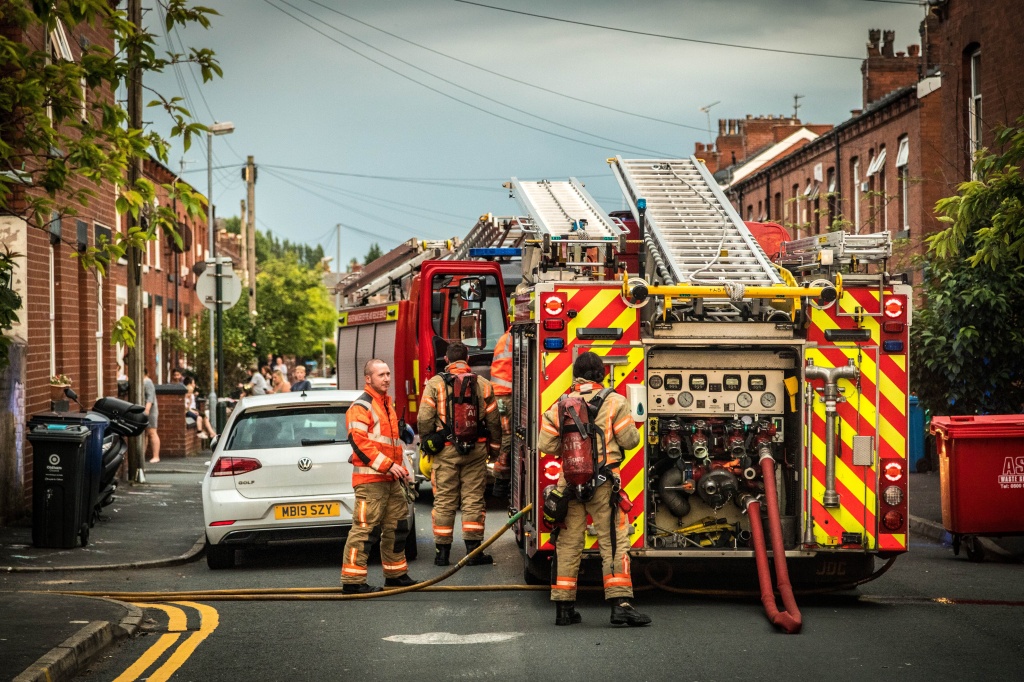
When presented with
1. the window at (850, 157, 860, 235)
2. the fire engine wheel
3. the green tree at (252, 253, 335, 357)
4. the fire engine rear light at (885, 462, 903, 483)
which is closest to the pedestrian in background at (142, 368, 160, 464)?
the green tree at (252, 253, 335, 357)

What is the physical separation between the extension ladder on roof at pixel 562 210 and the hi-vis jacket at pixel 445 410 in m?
1.41

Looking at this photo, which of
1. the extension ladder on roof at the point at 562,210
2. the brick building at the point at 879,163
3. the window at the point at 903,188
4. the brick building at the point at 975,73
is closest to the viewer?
the extension ladder on roof at the point at 562,210

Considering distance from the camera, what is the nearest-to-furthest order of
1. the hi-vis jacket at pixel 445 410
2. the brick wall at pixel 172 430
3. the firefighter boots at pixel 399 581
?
the firefighter boots at pixel 399 581, the hi-vis jacket at pixel 445 410, the brick wall at pixel 172 430

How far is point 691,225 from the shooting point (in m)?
10.5

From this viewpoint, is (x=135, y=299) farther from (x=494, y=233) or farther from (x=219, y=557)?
(x=219, y=557)

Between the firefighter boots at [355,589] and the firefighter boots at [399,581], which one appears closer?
the firefighter boots at [355,589]

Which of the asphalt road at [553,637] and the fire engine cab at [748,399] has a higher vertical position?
the fire engine cab at [748,399]

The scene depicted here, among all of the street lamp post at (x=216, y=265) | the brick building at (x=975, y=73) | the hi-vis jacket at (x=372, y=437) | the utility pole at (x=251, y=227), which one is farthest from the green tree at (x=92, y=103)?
the utility pole at (x=251, y=227)

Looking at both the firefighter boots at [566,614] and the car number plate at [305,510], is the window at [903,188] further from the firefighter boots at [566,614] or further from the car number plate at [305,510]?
the firefighter boots at [566,614]

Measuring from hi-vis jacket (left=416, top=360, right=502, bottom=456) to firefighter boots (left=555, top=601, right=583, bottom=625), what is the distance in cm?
308

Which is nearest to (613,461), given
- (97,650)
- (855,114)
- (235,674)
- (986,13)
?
A: (235,674)

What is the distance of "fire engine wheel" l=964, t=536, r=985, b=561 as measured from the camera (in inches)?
488

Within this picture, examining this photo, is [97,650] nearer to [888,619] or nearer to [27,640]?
[27,640]

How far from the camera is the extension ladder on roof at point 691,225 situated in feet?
31.9
